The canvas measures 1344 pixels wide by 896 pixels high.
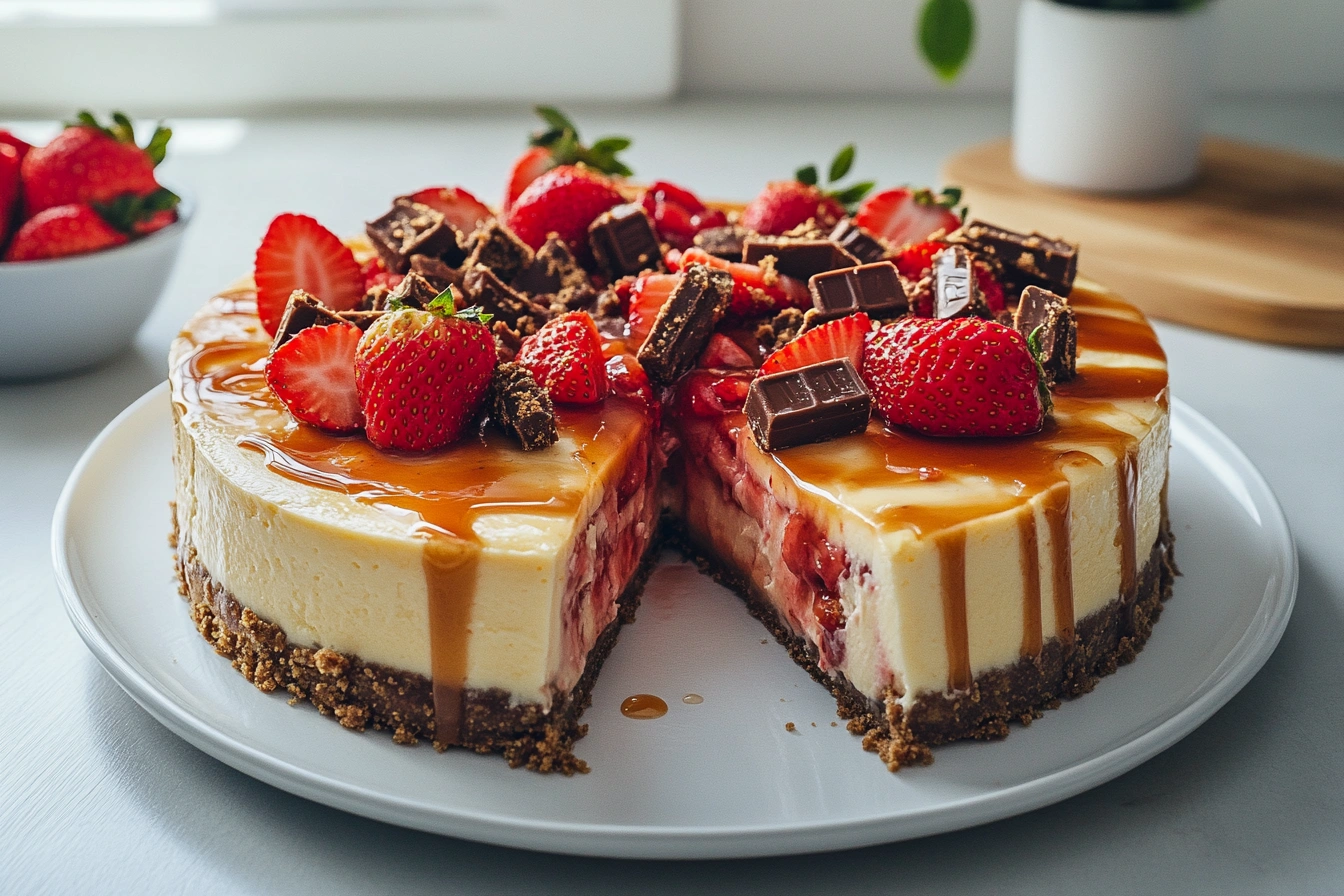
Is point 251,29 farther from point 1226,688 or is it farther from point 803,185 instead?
point 1226,688

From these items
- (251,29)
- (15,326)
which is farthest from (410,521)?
(251,29)

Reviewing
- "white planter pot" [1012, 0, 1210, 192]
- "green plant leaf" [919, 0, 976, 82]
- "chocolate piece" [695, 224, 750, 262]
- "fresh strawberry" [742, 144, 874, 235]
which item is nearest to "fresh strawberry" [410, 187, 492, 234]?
"chocolate piece" [695, 224, 750, 262]

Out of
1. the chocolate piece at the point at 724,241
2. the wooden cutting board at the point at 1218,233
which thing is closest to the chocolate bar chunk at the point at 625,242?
the chocolate piece at the point at 724,241

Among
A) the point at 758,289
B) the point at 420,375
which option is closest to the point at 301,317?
the point at 420,375

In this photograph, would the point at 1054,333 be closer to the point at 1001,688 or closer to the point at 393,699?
the point at 1001,688

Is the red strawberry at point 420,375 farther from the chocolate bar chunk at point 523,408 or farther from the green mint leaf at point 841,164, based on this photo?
the green mint leaf at point 841,164
